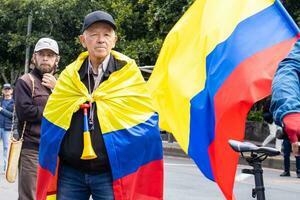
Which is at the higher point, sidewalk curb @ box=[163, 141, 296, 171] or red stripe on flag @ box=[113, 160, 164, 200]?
red stripe on flag @ box=[113, 160, 164, 200]

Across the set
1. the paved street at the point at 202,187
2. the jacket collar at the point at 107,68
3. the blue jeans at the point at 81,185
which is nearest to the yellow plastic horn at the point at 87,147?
the blue jeans at the point at 81,185

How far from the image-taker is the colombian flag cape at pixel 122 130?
378 centimetres

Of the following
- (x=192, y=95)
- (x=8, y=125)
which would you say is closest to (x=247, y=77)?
(x=192, y=95)

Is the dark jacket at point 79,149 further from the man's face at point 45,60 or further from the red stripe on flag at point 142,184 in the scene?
the man's face at point 45,60

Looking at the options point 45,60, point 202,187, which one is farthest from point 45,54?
point 202,187

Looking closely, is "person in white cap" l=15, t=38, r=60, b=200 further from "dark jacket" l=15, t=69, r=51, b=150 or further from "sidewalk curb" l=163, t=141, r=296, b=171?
"sidewalk curb" l=163, t=141, r=296, b=171

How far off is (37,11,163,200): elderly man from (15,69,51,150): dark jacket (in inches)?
52.2

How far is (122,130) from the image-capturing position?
12.4 ft

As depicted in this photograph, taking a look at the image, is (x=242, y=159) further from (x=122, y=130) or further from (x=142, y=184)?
(x=122, y=130)

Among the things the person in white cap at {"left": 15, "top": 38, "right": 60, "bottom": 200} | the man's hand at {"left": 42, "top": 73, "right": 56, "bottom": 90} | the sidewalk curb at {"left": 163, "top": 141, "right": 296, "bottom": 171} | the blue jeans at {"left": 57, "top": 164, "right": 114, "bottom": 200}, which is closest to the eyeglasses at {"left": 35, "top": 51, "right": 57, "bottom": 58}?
the person in white cap at {"left": 15, "top": 38, "right": 60, "bottom": 200}

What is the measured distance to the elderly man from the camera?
12.4 ft

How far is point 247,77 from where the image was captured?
4652 millimetres

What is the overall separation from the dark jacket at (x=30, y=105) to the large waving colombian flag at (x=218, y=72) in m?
0.93

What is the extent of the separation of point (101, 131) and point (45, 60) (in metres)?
1.68
